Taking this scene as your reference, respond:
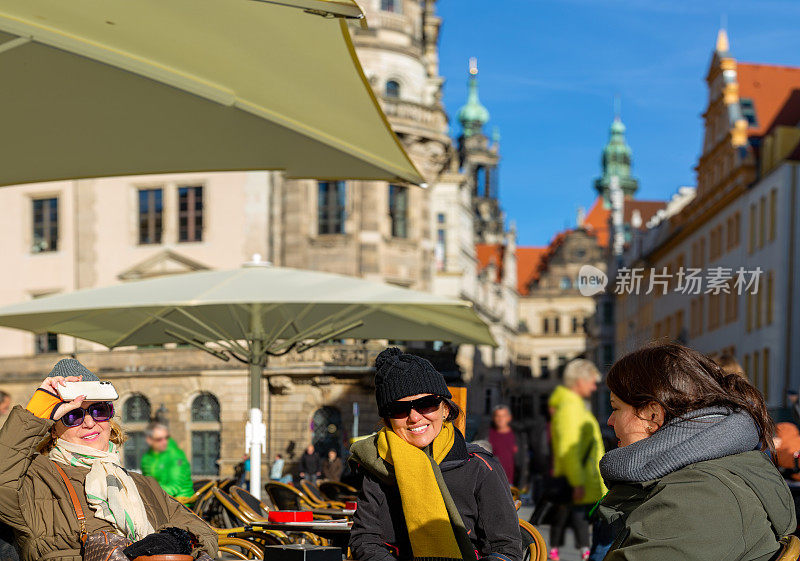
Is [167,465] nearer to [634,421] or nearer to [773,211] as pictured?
[634,421]

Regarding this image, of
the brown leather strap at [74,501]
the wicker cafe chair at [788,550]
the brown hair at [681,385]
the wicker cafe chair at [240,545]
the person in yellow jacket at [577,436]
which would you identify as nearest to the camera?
the brown hair at [681,385]

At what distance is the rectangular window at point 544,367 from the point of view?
95.8 meters

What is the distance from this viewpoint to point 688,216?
51.8 m

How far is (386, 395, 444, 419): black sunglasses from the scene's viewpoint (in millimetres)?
4398

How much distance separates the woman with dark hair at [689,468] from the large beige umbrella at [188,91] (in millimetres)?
2058

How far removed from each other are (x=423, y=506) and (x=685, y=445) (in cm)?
169

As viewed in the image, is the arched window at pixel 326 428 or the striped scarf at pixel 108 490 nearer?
the striped scarf at pixel 108 490

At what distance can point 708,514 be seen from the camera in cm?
271

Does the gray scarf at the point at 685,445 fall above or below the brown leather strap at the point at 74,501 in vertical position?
above

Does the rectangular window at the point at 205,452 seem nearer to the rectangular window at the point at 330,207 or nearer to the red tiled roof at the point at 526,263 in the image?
the rectangular window at the point at 330,207

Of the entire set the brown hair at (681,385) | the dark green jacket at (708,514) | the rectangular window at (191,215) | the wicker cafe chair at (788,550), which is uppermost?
the rectangular window at (191,215)

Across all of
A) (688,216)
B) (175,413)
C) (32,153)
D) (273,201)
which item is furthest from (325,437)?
(32,153)

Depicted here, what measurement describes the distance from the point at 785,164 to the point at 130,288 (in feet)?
101

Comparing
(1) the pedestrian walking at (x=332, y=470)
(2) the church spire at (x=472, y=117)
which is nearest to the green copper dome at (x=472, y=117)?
(2) the church spire at (x=472, y=117)
